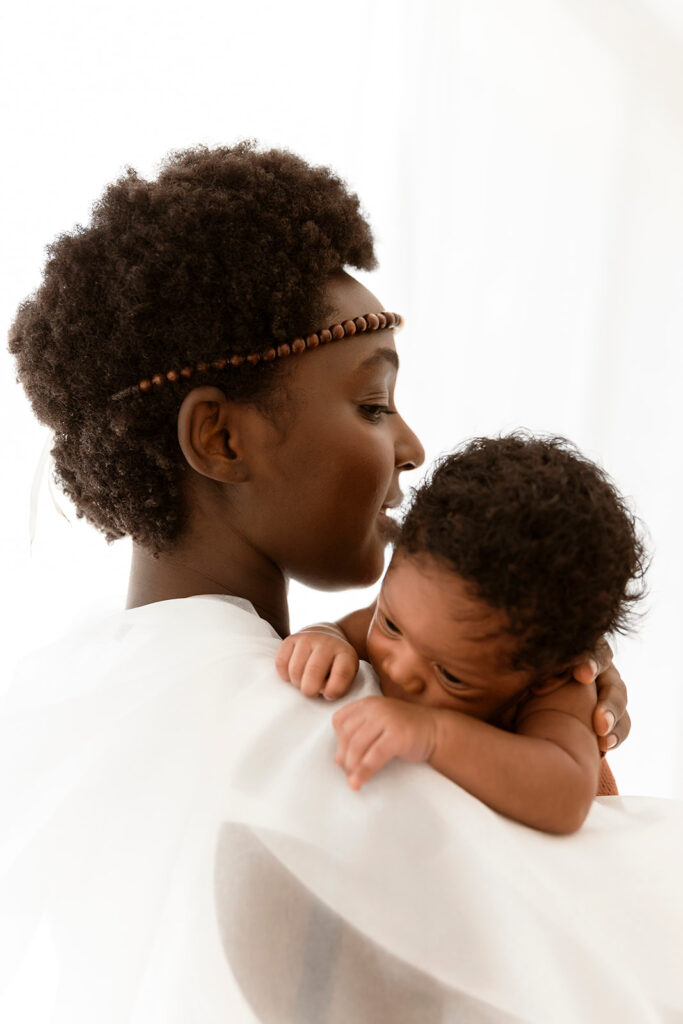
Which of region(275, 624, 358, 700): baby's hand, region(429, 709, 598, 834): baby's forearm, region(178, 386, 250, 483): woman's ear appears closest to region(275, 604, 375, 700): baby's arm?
region(275, 624, 358, 700): baby's hand

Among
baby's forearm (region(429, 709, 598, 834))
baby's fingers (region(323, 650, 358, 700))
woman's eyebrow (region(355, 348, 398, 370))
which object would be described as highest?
woman's eyebrow (region(355, 348, 398, 370))

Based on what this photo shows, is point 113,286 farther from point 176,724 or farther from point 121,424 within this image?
point 176,724

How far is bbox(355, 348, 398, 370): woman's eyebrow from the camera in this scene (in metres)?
1.20

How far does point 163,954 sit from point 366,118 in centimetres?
181

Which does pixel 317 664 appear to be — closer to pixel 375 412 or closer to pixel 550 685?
pixel 550 685

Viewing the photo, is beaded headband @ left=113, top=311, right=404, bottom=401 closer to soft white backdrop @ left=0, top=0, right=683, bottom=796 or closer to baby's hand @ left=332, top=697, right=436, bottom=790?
baby's hand @ left=332, top=697, right=436, bottom=790

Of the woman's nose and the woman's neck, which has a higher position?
the woman's nose

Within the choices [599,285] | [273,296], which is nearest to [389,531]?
[273,296]

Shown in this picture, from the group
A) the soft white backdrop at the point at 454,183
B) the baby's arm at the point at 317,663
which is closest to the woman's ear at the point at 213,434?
the baby's arm at the point at 317,663

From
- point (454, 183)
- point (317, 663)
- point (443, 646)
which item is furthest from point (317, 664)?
point (454, 183)

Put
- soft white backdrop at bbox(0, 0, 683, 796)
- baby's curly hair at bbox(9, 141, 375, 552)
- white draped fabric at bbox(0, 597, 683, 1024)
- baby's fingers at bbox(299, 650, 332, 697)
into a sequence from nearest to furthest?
white draped fabric at bbox(0, 597, 683, 1024), baby's fingers at bbox(299, 650, 332, 697), baby's curly hair at bbox(9, 141, 375, 552), soft white backdrop at bbox(0, 0, 683, 796)

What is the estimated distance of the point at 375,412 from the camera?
1.23 m

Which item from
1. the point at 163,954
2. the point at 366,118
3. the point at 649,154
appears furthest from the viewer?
the point at 649,154

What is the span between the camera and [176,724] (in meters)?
0.93
